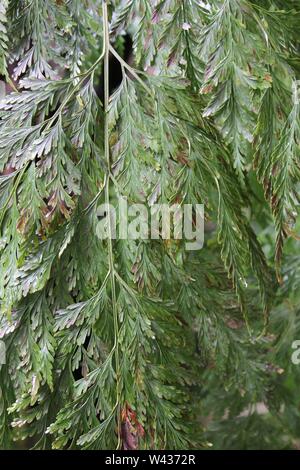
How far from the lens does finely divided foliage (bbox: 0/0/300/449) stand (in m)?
1.16

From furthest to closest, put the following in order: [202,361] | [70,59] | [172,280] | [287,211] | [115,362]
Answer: [202,361] < [172,280] < [70,59] < [115,362] < [287,211]

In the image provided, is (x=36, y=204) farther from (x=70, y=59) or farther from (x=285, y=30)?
(x=285, y=30)

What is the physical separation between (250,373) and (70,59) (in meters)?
1.01

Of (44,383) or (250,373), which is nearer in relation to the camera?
(44,383)

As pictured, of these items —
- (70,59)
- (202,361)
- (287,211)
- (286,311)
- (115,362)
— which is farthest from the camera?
(286,311)

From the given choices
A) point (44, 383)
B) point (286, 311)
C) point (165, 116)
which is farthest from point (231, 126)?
point (286, 311)

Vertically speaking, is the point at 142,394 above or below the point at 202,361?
above

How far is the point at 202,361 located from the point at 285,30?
3.16 ft

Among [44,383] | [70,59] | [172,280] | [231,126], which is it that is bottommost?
[44,383]

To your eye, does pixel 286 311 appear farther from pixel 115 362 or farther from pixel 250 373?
pixel 115 362

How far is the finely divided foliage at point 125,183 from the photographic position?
1.16m

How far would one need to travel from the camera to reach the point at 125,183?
1.23 metres

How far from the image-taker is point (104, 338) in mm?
1264

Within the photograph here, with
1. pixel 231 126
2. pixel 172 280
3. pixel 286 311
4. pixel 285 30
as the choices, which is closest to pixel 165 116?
pixel 231 126
